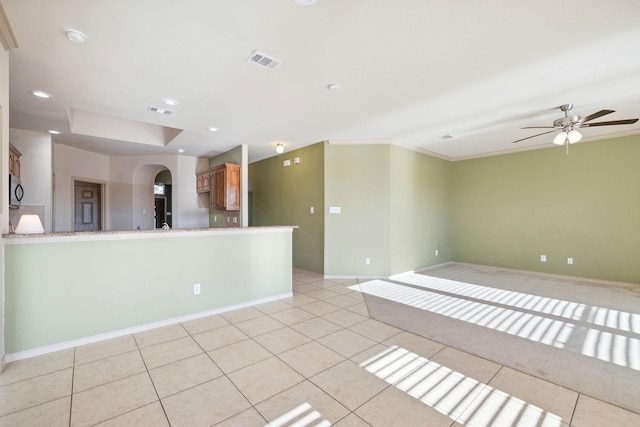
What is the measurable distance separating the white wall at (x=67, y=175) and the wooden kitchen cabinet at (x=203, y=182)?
7.02ft

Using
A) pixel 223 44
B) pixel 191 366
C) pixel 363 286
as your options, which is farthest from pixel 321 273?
pixel 223 44

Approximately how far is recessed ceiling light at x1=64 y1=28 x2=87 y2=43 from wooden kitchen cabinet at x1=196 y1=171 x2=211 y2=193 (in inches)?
157

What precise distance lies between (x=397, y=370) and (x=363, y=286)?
246 cm

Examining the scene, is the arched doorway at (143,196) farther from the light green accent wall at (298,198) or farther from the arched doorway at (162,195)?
the arched doorway at (162,195)

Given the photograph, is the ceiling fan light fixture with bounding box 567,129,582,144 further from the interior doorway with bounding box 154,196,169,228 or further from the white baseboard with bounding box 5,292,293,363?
the interior doorway with bounding box 154,196,169,228

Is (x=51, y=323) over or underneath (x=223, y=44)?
underneath

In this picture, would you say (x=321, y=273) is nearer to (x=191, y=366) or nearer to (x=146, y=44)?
(x=191, y=366)

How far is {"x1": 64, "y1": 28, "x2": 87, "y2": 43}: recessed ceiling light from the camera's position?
200cm

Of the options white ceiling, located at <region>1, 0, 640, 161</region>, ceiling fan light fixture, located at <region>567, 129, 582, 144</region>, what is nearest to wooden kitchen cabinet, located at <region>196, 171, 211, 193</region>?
white ceiling, located at <region>1, 0, 640, 161</region>

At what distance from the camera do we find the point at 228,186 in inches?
212

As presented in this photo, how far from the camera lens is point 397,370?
7.02 ft

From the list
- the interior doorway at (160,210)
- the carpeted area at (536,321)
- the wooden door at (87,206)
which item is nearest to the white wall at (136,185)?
the wooden door at (87,206)

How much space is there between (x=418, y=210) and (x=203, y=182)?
4831mm

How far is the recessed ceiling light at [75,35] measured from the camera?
2.00 m
